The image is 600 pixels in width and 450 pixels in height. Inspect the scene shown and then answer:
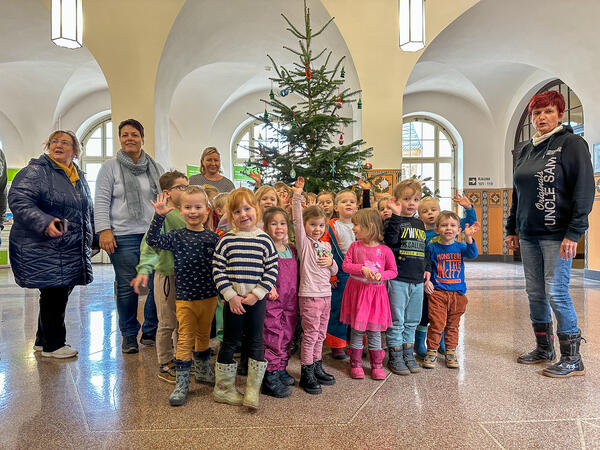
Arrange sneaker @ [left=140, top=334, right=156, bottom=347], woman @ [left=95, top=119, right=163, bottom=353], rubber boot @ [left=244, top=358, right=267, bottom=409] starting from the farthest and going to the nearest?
sneaker @ [left=140, top=334, right=156, bottom=347] < woman @ [left=95, top=119, right=163, bottom=353] < rubber boot @ [left=244, top=358, right=267, bottom=409]

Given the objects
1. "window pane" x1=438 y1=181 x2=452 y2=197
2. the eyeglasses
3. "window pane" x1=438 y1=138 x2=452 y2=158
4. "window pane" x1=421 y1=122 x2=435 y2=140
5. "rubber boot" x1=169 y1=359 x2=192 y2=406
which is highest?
"window pane" x1=421 y1=122 x2=435 y2=140

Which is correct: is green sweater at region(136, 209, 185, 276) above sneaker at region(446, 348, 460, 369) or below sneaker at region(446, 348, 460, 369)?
above

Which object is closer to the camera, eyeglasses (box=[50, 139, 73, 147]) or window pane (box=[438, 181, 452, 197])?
eyeglasses (box=[50, 139, 73, 147])

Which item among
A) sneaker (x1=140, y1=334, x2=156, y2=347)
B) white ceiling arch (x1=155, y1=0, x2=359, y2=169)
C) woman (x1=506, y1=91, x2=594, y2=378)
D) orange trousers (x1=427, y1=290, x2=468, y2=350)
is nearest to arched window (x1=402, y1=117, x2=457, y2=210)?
white ceiling arch (x1=155, y1=0, x2=359, y2=169)

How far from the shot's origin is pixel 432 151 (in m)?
13.4

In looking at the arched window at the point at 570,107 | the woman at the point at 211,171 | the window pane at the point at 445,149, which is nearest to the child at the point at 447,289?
the woman at the point at 211,171

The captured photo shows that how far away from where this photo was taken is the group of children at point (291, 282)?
238cm

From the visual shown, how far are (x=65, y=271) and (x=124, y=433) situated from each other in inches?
61.1

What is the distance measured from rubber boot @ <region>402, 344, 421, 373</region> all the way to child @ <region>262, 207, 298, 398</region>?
85 cm

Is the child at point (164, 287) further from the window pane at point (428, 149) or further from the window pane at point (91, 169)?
the window pane at point (428, 149)

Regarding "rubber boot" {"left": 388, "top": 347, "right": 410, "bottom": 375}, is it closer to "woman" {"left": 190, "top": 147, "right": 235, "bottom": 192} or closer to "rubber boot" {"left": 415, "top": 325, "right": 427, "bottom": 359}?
"rubber boot" {"left": 415, "top": 325, "right": 427, "bottom": 359}

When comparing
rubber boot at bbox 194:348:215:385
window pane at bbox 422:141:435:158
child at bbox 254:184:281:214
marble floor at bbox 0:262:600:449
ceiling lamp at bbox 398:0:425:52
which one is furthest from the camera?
window pane at bbox 422:141:435:158

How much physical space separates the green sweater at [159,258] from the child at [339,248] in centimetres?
108

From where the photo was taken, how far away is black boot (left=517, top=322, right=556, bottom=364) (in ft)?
10.2
